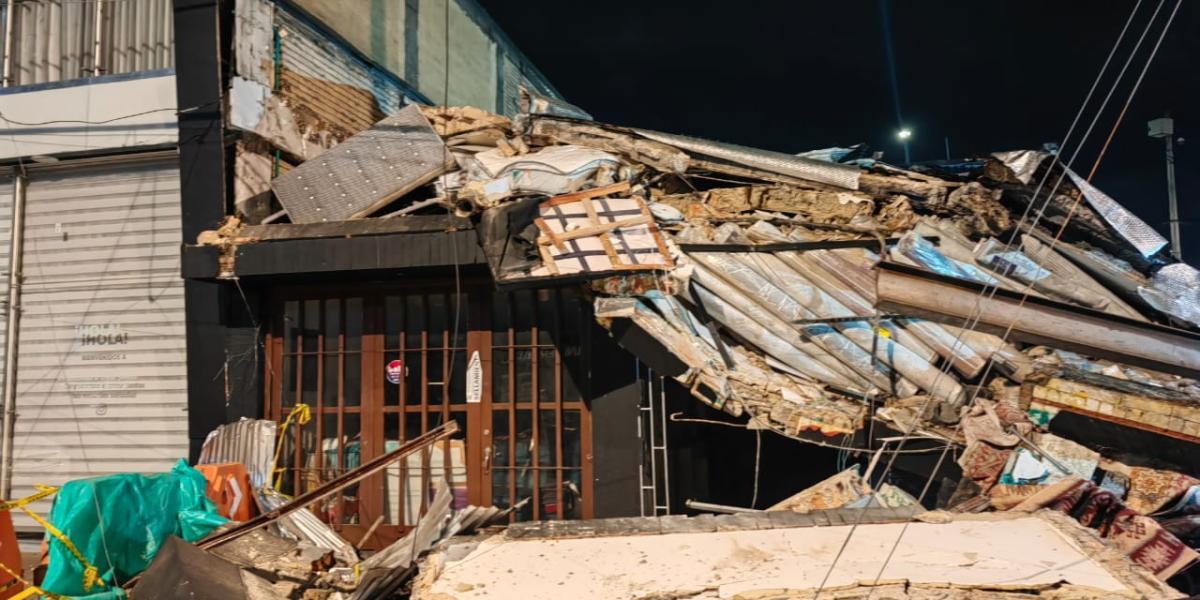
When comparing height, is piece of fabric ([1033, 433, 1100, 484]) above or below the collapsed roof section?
below

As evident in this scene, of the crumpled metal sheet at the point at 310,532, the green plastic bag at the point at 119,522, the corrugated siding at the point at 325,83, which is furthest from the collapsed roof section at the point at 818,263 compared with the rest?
the crumpled metal sheet at the point at 310,532

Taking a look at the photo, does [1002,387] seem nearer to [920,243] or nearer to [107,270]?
[920,243]

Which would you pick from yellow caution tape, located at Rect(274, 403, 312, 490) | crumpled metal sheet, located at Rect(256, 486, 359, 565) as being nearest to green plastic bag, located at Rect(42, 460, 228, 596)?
crumpled metal sheet, located at Rect(256, 486, 359, 565)

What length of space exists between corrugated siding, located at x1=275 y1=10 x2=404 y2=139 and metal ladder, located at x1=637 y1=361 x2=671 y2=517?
5.68m

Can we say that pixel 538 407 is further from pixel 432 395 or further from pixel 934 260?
pixel 934 260

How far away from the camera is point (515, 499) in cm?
775

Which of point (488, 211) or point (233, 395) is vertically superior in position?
point (488, 211)

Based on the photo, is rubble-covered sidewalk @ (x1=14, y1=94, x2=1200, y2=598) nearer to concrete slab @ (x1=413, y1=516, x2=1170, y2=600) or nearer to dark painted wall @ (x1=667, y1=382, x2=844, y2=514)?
concrete slab @ (x1=413, y1=516, x2=1170, y2=600)

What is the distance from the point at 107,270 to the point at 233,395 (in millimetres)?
2578

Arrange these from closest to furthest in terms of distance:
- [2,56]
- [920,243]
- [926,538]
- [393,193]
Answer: [926,538] < [920,243] < [393,193] < [2,56]

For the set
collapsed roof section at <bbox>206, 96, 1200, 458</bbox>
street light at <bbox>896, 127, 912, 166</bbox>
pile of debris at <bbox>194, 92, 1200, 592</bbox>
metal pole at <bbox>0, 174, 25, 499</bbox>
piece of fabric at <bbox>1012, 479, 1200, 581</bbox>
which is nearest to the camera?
piece of fabric at <bbox>1012, 479, 1200, 581</bbox>

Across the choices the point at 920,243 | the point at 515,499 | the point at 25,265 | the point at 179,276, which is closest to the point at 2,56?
the point at 25,265

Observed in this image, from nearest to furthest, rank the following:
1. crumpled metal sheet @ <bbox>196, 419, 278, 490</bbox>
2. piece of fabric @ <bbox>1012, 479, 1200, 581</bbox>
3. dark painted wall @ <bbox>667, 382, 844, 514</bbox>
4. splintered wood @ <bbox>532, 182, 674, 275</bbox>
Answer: piece of fabric @ <bbox>1012, 479, 1200, 581</bbox> → splintered wood @ <bbox>532, 182, 674, 275</bbox> → dark painted wall @ <bbox>667, 382, 844, 514</bbox> → crumpled metal sheet @ <bbox>196, 419, 278, 490</bbox>

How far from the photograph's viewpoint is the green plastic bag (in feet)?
18.5
